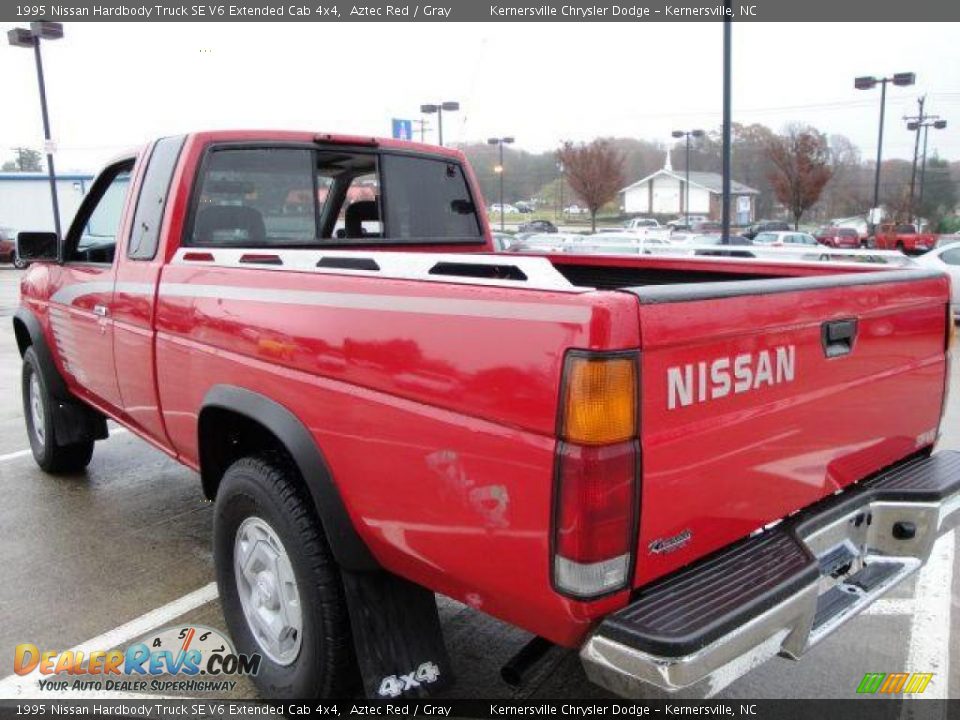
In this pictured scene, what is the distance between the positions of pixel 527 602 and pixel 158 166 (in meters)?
2.97

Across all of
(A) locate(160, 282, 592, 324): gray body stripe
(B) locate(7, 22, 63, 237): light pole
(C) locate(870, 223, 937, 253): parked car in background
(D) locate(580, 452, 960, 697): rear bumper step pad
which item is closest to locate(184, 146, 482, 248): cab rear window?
(A) locate(160, 282, 592, 324): gray body stripe

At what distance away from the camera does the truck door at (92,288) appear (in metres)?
4.08

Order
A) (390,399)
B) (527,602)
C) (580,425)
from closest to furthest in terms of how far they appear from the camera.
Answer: (580,425), (527,602), (390,399)

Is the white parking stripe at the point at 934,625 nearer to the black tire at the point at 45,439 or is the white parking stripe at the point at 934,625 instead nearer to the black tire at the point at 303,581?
the black tire at the point at 303,581

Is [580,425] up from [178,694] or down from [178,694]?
up

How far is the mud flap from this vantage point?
8.00ft

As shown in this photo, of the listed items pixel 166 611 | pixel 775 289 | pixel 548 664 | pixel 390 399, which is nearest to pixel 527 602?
pixel 390 399

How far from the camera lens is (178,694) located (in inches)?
120

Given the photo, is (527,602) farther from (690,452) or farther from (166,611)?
(166,611)

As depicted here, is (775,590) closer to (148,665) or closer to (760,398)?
(760,398)

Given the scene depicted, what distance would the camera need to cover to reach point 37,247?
478 centimetres

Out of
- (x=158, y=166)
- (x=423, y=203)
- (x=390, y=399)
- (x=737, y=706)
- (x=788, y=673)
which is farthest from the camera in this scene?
(x=423, y=203)

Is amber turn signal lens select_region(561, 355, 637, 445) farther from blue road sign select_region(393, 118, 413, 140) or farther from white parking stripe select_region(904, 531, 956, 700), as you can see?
blue road sign select_region(393, 118, 413, 140)


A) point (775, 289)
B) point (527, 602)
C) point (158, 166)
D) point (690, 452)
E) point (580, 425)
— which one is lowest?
point (527, 602)
